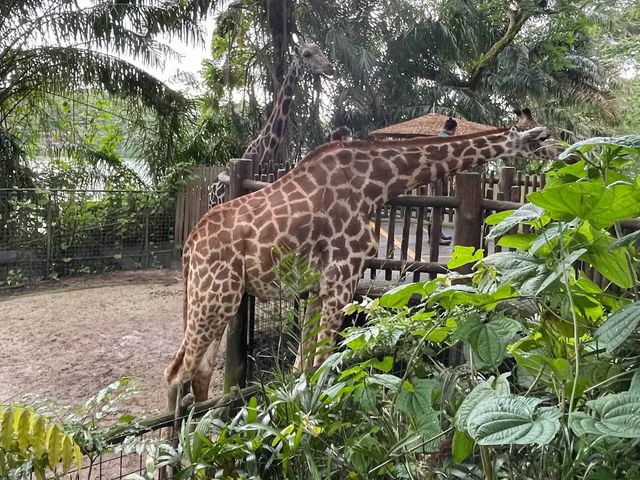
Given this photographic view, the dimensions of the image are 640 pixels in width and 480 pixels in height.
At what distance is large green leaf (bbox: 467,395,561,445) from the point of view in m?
0.93

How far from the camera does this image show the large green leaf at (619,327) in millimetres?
1021

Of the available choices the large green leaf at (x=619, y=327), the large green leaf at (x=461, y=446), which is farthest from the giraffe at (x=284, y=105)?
the large green leaf at (x=619, y=327)

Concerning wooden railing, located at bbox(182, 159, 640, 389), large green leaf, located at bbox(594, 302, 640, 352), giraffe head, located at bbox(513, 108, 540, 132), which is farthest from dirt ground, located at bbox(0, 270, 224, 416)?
large green leaf, located at bbox(594, 302, 640, 352)

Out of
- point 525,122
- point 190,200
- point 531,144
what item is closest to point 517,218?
point 531,144

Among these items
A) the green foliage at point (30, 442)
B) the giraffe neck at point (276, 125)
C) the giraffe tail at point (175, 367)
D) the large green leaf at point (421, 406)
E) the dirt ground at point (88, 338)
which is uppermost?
the giraffe neck at point (276, 125)

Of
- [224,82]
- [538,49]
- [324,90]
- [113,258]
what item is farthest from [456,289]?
[538,49]

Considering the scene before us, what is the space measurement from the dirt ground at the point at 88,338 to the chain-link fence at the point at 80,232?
1.36 ft

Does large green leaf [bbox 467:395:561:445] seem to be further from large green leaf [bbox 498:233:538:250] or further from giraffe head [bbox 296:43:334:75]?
giraffe head [bbox 296:43:334:75]

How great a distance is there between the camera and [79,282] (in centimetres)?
819

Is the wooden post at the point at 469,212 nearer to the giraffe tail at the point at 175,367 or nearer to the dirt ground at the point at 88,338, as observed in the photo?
the giraffe tail at the point at 175,367

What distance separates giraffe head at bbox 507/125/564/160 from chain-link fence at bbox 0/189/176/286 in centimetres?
673

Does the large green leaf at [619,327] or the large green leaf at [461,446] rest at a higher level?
the large green leaf at [619,327]

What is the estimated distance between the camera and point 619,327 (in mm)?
1046

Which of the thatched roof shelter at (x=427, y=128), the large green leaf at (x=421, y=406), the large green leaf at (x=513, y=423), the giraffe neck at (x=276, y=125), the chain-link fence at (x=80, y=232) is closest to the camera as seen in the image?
the large green leaf at (x=513, y=423)
